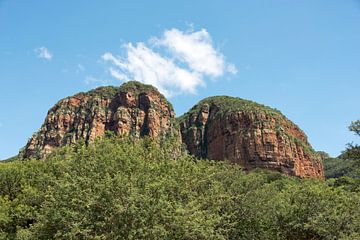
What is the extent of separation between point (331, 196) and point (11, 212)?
2526 centimetres

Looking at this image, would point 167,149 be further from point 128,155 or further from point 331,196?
point 331,196

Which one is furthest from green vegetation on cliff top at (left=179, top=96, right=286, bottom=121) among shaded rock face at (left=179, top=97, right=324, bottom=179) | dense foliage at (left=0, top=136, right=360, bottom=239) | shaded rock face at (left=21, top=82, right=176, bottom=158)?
dense foliage at (left=0, top=136, right=360, bottom=239)

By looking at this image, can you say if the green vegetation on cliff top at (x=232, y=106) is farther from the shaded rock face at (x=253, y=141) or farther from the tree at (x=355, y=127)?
the tree at (x=355, y=127)

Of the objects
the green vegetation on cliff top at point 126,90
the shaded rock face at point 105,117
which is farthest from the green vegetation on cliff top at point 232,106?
the shaded rock face at point 105,117

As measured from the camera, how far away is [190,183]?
26.0 m

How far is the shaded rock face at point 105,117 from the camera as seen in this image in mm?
136625

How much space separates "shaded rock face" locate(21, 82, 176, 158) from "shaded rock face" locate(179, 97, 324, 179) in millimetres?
14267

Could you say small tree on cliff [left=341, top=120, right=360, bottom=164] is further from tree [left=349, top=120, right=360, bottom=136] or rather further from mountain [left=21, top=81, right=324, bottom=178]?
mountain [left=21, top=81, right=324, bottom=178]

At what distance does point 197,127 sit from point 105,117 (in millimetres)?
38143

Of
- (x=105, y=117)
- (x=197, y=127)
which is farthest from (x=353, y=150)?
(x=197, y=127)

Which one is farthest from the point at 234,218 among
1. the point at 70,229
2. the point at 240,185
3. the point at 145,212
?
the point at 70,229

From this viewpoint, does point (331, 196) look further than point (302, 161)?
No

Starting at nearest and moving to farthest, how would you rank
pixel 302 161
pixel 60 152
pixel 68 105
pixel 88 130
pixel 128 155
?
pixel 128 155 < pixel 60 152 < pixel 302 161 < pixel 88 130 < pixel 68 105

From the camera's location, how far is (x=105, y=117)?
466 feet
